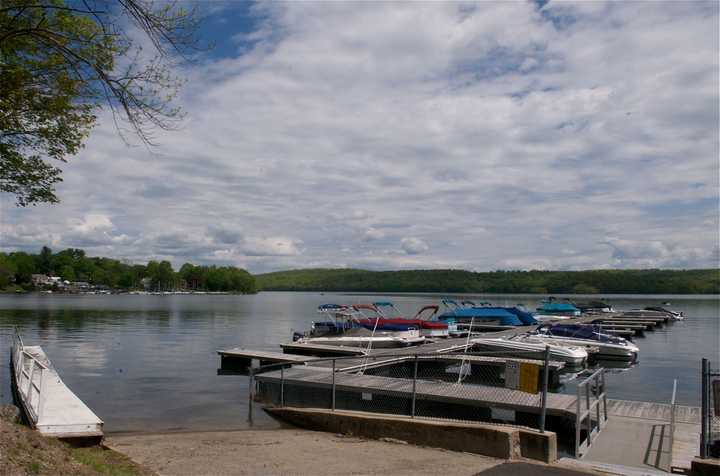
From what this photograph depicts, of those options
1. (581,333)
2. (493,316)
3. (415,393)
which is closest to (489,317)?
(493,316)

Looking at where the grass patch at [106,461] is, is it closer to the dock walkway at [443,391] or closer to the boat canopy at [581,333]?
the dock walkway at [443,391]

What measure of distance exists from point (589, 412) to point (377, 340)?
21.1 metres

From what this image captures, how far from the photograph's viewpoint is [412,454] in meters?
9.81

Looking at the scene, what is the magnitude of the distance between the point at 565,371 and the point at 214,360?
18.1 m

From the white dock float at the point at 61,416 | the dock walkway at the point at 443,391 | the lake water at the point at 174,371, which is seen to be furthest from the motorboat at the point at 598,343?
the white dock float at the point at 61,416

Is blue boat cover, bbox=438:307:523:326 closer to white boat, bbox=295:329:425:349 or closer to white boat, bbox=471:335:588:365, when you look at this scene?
white boat, bbox=295:329:425:349

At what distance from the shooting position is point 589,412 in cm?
1200

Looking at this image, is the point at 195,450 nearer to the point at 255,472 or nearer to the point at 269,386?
the point at 255,472

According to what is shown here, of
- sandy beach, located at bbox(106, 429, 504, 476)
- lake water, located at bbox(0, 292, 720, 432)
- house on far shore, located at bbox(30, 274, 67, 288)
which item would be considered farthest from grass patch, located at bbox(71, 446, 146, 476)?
house on far shore, located at bbox(30, 274, 67, 288)

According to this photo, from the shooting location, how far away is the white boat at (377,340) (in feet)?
107

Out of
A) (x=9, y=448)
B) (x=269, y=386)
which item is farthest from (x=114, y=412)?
(x=9, y=448)

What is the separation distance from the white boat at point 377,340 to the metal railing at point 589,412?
1804cm

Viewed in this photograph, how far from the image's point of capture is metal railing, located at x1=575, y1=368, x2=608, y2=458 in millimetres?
11082

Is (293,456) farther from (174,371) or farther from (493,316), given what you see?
(493,316)
